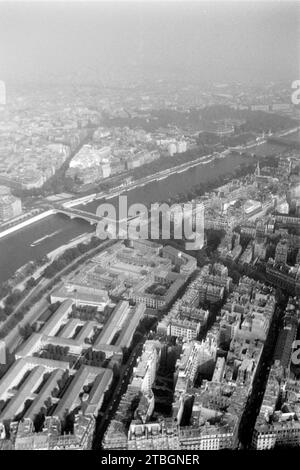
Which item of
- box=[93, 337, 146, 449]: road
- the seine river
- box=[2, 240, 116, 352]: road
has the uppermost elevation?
the seine river

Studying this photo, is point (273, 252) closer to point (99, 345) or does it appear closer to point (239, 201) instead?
point (239, 201)

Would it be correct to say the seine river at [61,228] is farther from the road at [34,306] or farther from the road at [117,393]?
the road at [117,393]

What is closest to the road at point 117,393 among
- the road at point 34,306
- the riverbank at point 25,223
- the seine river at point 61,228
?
the road at point 34,306

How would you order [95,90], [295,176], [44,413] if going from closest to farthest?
[44,413], [295,176], [95,90]

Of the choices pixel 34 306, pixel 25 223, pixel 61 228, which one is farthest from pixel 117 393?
pixel 25 223

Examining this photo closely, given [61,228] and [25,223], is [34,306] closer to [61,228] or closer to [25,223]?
[61,228]

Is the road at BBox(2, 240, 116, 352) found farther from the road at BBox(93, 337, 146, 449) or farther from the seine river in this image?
the road at BBox(93, 337, 146, 449)

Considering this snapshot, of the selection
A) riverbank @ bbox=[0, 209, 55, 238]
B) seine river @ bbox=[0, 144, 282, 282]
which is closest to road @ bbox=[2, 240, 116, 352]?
seine river @ bbox=[0, 144, 282, 282]
